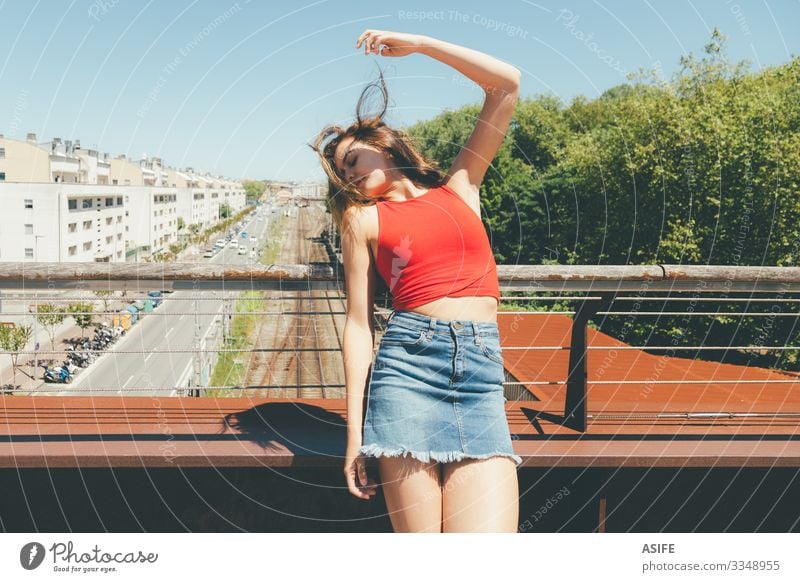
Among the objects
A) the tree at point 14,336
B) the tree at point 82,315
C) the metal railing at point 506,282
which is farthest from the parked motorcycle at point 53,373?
the metal railing at point 506,282

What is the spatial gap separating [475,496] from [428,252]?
0.74 meters

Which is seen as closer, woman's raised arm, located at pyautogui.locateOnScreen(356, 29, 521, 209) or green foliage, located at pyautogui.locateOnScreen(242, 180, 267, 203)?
woman's raised arm, located at pyautogui.locateOnScreen(356, 29, 521, 209)

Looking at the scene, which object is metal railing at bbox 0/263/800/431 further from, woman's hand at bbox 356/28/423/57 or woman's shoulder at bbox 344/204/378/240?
woman's hand at bbox 356/28/423/57

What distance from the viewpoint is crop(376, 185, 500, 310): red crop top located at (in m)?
1.93

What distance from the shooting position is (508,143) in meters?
34.3

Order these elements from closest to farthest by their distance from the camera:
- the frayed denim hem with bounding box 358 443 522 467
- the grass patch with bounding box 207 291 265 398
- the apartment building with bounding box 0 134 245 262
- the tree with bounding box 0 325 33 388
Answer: the frayed denim hem with bounding box 358 443 522 467 < the tree with bounding box 0 325 33 388 < the grass patch with bounding box 207 291 265 398 < the apartment building with bounding box 0 134 245 262

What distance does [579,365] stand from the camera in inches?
114

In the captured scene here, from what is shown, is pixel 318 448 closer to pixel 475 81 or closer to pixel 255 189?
pixel 475 81

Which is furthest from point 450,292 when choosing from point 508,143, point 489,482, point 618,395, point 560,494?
point 508,143

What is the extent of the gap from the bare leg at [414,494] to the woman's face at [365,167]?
33.2 inches

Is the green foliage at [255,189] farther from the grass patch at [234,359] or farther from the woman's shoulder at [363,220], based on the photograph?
the woman's shoulder at [363,220]

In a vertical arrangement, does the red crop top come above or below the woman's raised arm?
below

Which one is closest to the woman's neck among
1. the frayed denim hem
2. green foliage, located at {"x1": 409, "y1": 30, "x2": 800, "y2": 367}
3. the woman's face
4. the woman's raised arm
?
the woman's face

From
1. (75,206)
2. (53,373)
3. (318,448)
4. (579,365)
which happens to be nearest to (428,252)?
(318,448)
